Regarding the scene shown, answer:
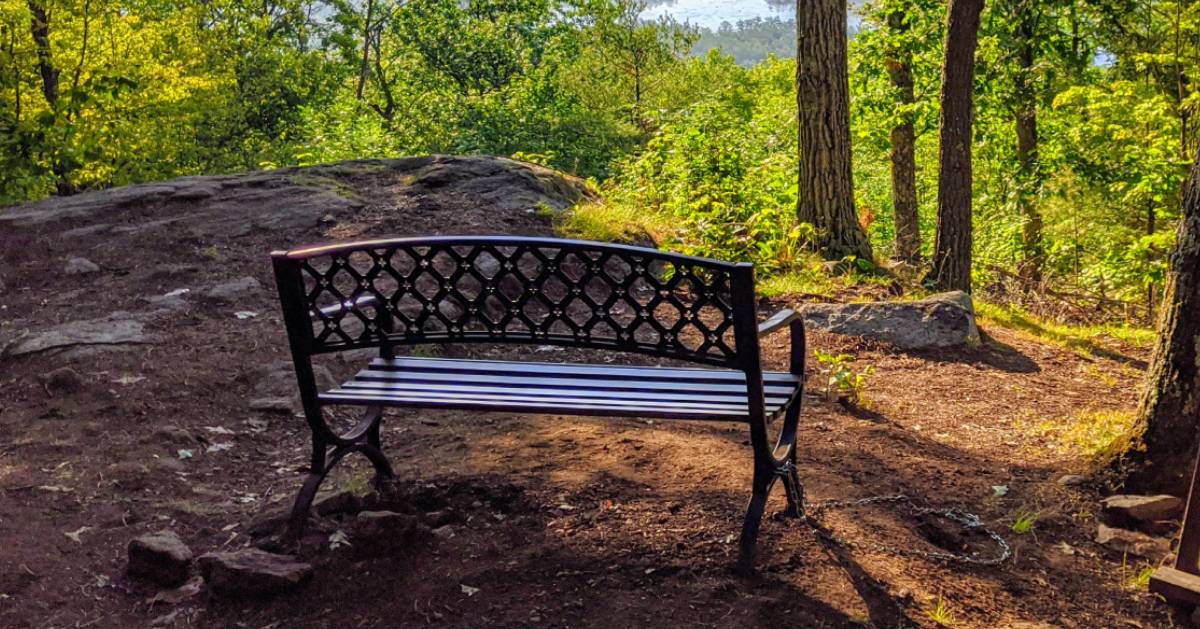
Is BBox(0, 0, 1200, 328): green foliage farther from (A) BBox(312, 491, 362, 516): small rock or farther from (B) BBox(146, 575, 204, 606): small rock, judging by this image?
(B) BBox(146, 575, 204, 606): small rock

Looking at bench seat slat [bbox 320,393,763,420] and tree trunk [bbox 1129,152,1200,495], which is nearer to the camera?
bench seat slat [bbox 320,393,763,420]

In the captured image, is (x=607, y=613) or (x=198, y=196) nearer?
(x=607, y=613)

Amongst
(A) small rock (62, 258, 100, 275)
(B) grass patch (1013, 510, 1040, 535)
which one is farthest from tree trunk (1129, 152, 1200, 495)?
(A) small rock (62, 258, 100, 275)

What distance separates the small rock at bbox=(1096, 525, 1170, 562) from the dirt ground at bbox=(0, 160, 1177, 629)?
0.06m

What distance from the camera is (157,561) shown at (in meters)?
3.08

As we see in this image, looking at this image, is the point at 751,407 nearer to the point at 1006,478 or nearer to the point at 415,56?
the point at 1006,478

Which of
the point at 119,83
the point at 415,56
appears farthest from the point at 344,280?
the point at 415,56

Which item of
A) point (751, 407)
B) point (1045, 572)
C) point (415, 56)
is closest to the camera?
point (751, 407)

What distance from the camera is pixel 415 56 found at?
26.0 m

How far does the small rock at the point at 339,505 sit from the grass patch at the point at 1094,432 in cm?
285

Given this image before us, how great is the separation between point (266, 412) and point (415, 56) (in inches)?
891

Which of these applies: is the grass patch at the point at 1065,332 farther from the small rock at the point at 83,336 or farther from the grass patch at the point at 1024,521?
the small rock at the point at 83,336

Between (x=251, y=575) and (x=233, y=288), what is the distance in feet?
12.7

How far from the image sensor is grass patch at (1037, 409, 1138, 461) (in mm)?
3840
